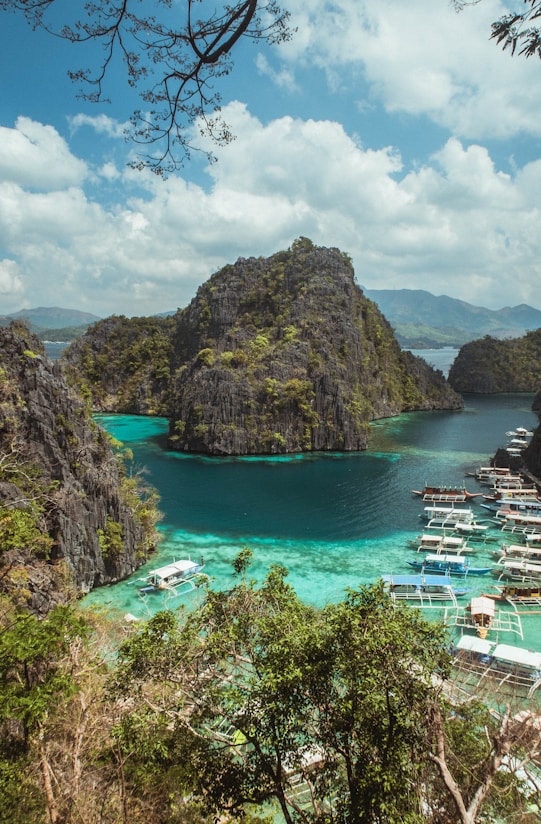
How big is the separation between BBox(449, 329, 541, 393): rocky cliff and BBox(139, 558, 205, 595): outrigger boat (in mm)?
130851

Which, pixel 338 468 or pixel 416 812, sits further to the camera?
pixel 338 468

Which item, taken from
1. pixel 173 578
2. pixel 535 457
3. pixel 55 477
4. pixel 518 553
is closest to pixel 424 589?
pixel 518 553

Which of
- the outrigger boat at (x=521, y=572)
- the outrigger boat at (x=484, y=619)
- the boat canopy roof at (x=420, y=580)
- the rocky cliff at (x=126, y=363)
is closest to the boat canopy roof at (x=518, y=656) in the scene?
the outrigger boat at (x=484, y=619)

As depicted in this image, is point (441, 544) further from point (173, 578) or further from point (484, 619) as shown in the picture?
point (173, 578)

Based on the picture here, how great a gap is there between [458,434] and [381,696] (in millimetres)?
77347

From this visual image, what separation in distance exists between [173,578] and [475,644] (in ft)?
55.1

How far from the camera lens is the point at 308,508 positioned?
4397cm

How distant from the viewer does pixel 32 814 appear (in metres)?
9.14

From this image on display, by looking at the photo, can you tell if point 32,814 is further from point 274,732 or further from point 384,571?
point 384,571

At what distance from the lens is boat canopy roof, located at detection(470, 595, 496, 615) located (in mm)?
23688

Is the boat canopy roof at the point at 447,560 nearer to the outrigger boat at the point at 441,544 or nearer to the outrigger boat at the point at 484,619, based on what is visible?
the outrigger boat at the point at 441,544

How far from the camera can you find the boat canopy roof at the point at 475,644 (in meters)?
20.6

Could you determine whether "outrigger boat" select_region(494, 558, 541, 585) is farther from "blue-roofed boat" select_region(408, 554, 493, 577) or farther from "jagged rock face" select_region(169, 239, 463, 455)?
"jagged rock face" select_region(169, 239, 463, 455)

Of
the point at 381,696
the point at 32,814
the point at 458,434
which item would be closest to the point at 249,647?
the point at 381,696
